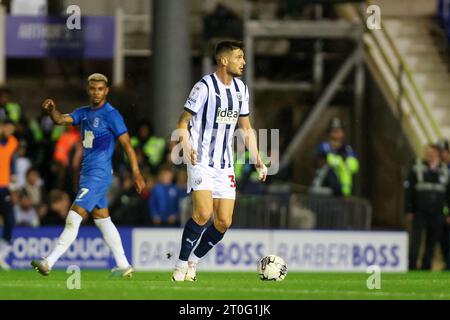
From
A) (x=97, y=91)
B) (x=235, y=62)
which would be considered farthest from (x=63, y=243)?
(x=235, y=62)

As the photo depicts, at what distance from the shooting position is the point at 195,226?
1448 centimetres

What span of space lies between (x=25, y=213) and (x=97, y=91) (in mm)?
7968

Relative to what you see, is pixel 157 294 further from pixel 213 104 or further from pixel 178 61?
pixel 178 61

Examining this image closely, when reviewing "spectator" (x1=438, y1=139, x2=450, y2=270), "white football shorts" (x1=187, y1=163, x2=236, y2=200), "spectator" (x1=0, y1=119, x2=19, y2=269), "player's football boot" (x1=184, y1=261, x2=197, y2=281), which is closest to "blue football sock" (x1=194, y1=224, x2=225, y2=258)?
"player's football boot" (x1=184, y1=261, x2=197, y2=281)

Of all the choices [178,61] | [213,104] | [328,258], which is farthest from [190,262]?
[178,61]

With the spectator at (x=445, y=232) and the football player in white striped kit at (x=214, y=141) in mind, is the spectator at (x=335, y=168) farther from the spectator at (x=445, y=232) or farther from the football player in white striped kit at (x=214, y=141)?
the football player in white striped kit at (x=214, y=141)

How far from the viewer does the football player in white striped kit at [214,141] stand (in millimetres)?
14359

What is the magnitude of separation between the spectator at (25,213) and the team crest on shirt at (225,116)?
29.9ft

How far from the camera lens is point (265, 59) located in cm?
2825

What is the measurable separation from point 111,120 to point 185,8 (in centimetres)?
1035

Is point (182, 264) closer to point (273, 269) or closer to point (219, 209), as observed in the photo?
point (219, 209)

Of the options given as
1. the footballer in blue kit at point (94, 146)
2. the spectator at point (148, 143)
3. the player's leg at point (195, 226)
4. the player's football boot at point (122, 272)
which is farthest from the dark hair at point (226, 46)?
the spectator at point (148, 143)

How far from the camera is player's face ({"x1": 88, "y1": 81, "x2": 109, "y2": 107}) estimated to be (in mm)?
15445

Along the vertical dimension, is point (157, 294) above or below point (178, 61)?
below
